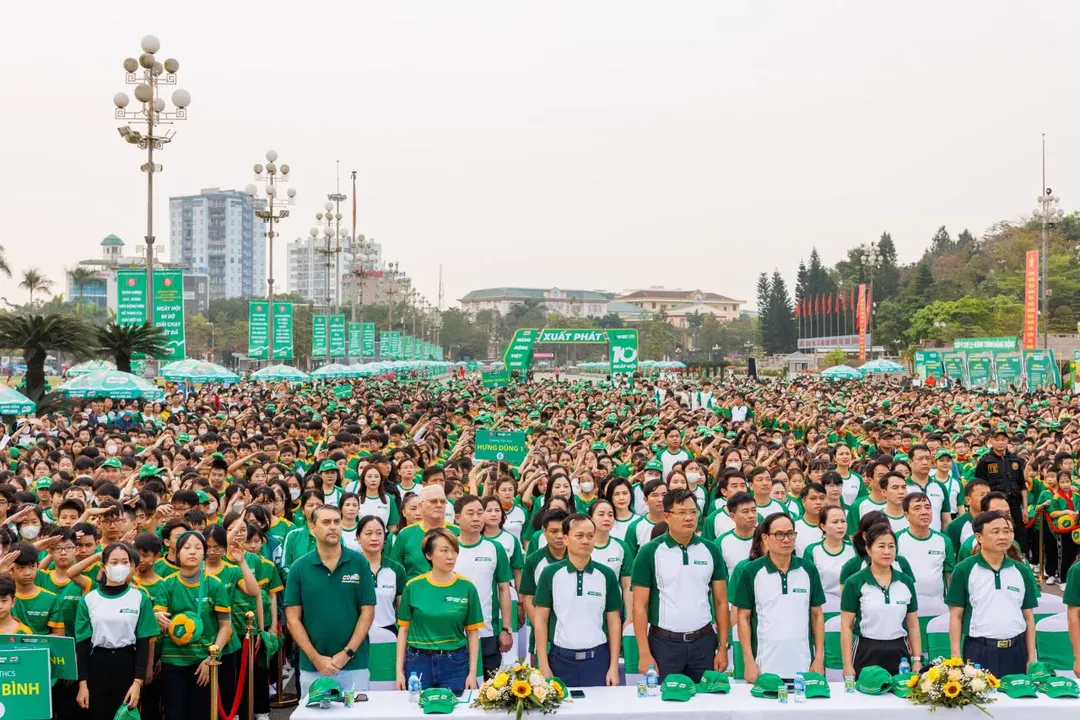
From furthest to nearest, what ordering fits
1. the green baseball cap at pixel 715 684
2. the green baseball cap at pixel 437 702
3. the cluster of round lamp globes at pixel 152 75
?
the cluster of round lamp globes at pixel 152 75
the green baseball cap at pixel 715 684
the green baseball cap at pixel 437 702

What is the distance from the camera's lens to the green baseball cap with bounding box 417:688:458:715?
5410 mm

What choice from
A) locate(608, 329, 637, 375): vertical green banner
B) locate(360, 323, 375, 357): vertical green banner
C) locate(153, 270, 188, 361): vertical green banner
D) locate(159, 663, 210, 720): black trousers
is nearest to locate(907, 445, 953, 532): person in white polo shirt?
locate(159, 663, 210, 720): black trousers

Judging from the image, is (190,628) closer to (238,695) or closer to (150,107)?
(238,695)

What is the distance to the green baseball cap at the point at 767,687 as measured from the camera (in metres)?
5.59

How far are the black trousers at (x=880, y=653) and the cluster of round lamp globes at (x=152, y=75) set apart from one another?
67.2 ft

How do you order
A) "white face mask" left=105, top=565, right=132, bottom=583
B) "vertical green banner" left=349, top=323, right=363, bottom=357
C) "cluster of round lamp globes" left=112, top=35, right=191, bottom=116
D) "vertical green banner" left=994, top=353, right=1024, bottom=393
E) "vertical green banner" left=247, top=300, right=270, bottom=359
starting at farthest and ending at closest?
"vertical green banner" left=349, top=323, right=363, bottom=357
"vertical green banner" left=247, top=300, right=270, bottom=359
"vertical green banner" left=994, top=353, right=1024, bottom=393
"cluster of round lamp globes" left=112, top=35, right=191, bottom=116
"white face mask" left=105, top=565, right=132, bottom=583

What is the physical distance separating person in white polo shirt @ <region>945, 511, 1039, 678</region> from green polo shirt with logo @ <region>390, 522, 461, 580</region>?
3251 mm

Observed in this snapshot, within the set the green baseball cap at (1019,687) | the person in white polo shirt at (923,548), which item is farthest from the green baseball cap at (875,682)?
the person in white polo shirt at (923,548)

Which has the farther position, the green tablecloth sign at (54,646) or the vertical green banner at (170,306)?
the vertical green banner at (170,306)

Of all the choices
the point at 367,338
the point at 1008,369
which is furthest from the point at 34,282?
A: the point at 1008,369

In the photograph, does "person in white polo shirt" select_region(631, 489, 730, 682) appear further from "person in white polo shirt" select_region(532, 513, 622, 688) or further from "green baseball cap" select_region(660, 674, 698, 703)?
"green baseball cap" select_region(660, 674, 698, 703)

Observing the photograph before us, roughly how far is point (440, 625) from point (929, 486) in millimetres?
6021

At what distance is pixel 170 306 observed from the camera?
25516 mm

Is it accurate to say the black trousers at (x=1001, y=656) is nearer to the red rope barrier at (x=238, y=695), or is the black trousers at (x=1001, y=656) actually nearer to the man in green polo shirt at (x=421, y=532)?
the man in green polo shirt at (x=421, y=532)
